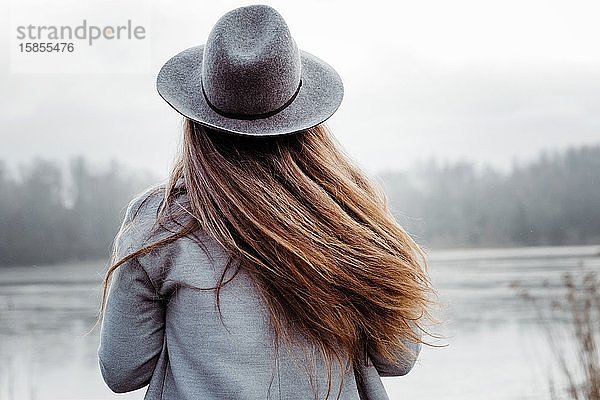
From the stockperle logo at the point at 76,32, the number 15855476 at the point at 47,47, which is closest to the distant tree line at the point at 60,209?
the number 15855476 at the point at 47,47

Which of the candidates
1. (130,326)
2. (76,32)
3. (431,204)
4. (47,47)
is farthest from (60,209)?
(130,326)

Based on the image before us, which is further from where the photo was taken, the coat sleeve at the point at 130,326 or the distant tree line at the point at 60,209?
the distant tree line at the point at 60,209

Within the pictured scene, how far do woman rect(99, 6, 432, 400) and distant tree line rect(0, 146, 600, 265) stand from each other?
2660 millimetres

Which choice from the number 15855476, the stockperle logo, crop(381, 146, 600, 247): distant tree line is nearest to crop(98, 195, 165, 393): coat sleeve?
the stockperle logo

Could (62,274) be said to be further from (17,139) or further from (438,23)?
(438,23)

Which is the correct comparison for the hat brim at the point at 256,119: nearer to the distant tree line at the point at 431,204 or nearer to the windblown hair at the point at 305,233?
the windblown hair at the point at 305,233

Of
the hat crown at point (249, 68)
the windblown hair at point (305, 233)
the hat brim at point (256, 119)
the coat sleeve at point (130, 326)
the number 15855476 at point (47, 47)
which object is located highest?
the hat crown at point (249, 68)

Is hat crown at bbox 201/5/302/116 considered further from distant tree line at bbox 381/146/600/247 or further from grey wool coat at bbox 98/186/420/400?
distant tree line at bbox 381/146/600/247

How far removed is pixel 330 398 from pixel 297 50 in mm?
394

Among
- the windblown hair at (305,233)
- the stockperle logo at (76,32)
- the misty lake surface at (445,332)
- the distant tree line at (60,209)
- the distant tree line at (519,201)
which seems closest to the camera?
the windblown hair at (305,233)

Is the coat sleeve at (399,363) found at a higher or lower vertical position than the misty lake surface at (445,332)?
higher

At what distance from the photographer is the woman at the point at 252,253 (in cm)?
91

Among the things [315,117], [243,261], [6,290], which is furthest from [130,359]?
[6,290]

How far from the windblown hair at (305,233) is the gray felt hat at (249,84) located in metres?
0.03
